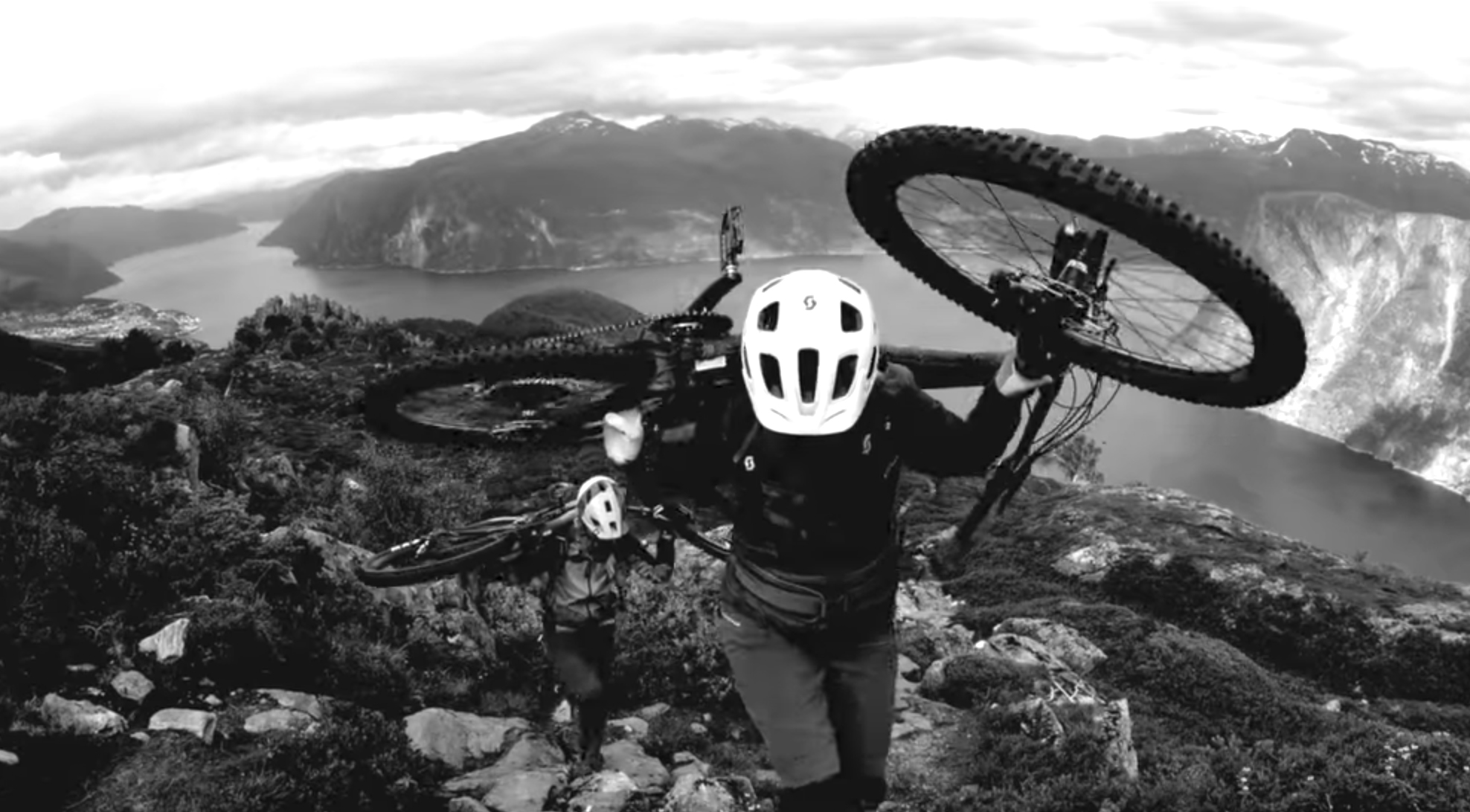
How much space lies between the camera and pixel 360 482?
2184 cm

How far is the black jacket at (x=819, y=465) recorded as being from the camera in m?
4.93

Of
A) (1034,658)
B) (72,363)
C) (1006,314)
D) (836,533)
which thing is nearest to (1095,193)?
(1006,314)

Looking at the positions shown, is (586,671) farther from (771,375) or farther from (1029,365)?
(1029,365)

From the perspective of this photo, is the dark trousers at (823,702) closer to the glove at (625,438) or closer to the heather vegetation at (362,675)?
the heather vegetation at (362,675)

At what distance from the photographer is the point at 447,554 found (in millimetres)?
9781

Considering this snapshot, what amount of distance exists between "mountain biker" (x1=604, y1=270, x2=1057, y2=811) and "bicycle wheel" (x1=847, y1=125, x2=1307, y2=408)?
80 cm

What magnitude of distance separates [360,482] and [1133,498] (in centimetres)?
5035

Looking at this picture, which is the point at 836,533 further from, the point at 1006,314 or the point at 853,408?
the point at 1006,314

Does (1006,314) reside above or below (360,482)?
above

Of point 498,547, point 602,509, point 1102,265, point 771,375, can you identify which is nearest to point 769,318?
point 771,375

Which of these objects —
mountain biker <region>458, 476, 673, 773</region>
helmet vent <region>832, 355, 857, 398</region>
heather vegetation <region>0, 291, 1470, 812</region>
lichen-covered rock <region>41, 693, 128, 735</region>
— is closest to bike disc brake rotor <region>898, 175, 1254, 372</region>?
helmet vent <region>832, 355, 857, 398</region>

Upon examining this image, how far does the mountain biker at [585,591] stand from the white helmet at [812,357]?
4917mm

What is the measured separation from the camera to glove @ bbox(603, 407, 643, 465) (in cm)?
514

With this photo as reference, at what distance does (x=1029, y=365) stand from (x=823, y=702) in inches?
87.8
